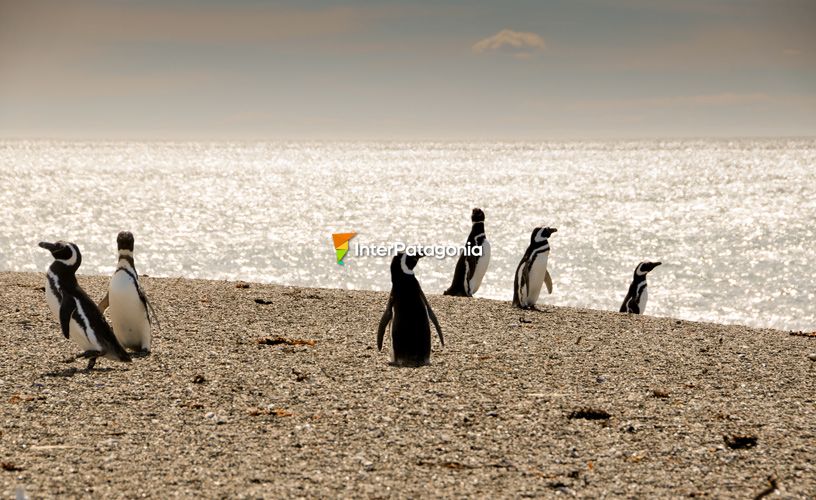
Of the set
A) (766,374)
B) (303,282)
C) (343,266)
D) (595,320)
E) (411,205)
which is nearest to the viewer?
(766,374)

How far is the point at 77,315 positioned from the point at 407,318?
3.15 m

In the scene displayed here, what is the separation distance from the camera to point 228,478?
5789 millimetres

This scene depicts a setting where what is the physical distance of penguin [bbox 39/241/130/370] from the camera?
8.41 m

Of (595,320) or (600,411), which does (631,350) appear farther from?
(600,411)

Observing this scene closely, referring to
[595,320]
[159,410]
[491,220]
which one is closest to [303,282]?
[595,320]

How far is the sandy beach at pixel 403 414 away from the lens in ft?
19.1

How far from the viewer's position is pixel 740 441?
6.62m

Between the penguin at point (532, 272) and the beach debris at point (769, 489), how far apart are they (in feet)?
24.4

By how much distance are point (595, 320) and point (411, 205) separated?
54273 mm

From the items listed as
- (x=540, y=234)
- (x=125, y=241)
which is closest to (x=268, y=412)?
(x=125, y=241)

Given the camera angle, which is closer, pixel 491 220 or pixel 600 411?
pixel 600 411

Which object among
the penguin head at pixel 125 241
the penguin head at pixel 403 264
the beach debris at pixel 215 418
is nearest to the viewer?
the beach debris at pixel 215 418

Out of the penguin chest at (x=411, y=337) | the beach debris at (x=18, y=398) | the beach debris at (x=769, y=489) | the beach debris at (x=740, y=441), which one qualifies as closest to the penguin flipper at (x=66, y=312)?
the beach debris at (x=18, y=398)

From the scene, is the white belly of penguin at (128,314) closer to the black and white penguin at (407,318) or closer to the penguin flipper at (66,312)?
the penguin flipper at (66,312)
